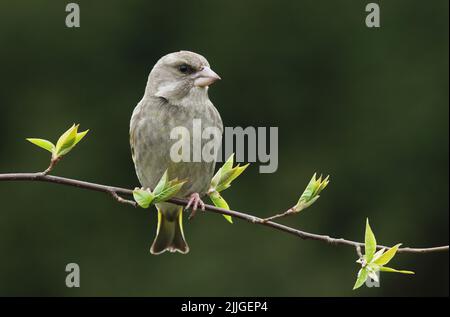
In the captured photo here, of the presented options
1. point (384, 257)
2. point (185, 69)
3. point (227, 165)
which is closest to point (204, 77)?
point (185, 69)

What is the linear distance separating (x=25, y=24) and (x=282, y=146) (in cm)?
242

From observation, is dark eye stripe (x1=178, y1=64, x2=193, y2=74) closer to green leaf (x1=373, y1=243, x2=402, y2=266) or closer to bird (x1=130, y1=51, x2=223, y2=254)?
bird (x1=130, y1=51, x2=223, y2=254)

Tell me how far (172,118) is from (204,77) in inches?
11.2

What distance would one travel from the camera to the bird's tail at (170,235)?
3.79 m

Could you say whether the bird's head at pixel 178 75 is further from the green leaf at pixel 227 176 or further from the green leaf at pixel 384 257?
the green leaf at pixel 384 257

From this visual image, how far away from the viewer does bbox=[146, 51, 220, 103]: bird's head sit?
122 inches

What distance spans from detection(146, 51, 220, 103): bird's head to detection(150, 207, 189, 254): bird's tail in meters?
0.71

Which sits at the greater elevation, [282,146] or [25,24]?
[25,24]

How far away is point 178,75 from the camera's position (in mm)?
3207

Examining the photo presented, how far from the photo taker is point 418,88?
297 inches

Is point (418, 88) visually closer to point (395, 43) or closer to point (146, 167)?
point (395, 43)

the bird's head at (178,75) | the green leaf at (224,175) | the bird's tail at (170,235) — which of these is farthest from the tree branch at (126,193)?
the bird's tail at (170,235)

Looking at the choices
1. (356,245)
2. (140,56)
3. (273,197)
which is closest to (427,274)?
(273,197)

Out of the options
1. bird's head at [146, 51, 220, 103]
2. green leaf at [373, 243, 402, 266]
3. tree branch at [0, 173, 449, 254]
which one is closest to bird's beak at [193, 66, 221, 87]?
bird's head at [146, 51, 220, 103]
